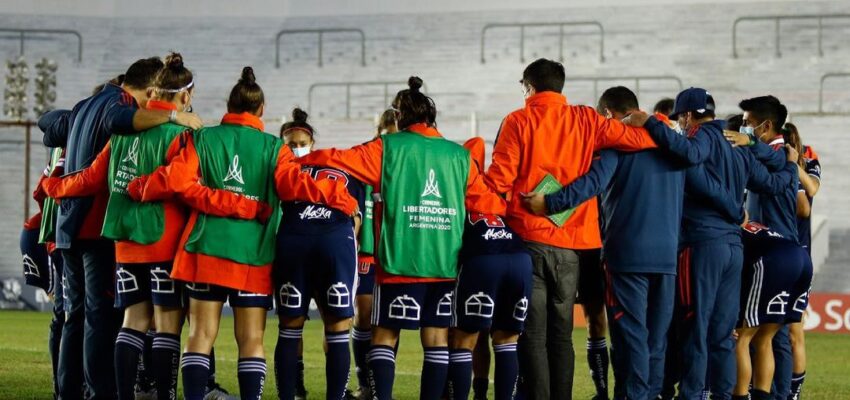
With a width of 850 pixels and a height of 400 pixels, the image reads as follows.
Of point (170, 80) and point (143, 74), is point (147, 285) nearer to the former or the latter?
point (170, 80)

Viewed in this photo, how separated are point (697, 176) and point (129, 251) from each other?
3451 millimetres

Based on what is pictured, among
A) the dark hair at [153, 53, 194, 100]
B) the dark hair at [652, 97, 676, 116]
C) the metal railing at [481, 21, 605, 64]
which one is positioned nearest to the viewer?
the dark hair at [153, 53, 194, 100]

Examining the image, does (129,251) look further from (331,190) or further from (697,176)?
(697,176)

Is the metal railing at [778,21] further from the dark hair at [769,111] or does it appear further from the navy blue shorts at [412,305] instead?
the navy blue shorts at [412,305]

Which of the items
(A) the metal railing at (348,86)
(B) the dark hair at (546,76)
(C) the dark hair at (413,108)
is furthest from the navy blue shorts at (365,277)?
(A) the metal railing at (348,86)

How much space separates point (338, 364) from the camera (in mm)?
7141

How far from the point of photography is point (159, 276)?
705 centimetres

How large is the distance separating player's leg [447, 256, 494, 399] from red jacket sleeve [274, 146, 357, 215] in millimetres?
788

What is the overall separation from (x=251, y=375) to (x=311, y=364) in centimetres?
590

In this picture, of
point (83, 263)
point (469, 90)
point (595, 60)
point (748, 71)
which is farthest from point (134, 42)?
point (83, 263)

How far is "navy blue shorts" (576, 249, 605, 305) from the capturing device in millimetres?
8578

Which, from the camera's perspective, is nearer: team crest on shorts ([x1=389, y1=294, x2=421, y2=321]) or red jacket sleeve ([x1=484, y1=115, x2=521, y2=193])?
team crest on shorts ([x1=389, y1=294, x2=421, y2=321])

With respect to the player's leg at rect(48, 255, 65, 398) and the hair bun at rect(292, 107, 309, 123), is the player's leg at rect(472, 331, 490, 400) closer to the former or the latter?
the hair bun at rect(292, 107, 309, 123)

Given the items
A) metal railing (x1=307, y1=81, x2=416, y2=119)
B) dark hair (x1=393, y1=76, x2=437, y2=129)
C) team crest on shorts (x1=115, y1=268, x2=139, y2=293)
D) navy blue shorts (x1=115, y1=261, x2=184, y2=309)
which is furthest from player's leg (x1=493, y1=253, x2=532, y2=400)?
metal railing (x1=307, y1=81, x2=416, y2=119)
